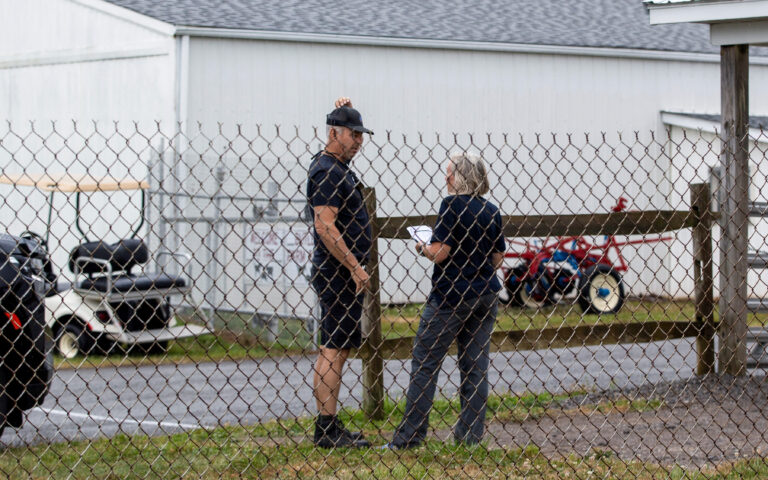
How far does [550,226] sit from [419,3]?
1340cm

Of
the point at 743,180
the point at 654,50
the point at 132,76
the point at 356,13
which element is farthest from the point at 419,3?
the point at 743,180

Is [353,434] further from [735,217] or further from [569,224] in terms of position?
[735,217]

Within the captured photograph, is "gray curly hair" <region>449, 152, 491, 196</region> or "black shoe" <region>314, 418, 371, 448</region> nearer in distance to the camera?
→ "gray curly hair" <region>449, 152, 491, 196</region>

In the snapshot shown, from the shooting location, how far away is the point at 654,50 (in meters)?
18.8

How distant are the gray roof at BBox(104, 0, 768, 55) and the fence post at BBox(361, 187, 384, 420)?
29.9ft

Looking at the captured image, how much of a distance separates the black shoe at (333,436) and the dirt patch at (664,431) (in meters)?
0.71

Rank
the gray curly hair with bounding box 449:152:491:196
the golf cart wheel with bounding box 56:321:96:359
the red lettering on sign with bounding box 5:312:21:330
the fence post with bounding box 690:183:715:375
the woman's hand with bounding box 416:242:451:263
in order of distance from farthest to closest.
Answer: the golf cart wheel with bounding box 56:321:96:359
the fence post with bounding box 690:183:715:375
the red lettering on sign with bounding box 5:312:21:330
the gray curly hair with bounding box 449:152:491:196
the woman's hand with bounding box 416:242:451:263

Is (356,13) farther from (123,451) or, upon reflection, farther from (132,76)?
(123,451)

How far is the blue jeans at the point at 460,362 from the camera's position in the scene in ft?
20.1

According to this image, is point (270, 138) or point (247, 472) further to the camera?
point (270, 138)

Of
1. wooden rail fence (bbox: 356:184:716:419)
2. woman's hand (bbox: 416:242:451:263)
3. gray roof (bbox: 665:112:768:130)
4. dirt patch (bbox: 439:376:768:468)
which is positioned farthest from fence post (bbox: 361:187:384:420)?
gray roof (bbox: 665:112:768:130)

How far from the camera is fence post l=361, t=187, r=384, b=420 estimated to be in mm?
6914

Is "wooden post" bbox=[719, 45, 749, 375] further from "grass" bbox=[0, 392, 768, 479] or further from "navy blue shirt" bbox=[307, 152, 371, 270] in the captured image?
"navy blue shirt" bbox=[307, 152, 371, 270]

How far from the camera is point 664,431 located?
6.84 meters
